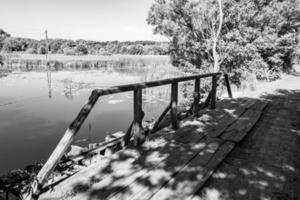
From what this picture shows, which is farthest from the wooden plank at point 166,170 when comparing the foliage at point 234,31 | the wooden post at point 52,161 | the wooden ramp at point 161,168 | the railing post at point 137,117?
the foliage at point 234,31

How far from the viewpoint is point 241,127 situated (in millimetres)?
3828

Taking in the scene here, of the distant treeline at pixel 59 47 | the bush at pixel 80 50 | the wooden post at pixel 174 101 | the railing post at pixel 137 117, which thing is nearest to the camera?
the railing post at pixel 137 117

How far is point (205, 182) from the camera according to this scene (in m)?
2.12

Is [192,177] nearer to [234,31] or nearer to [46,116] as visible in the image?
[46,116]

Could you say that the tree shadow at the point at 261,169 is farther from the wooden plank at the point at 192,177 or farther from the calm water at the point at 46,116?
the calm water at the point at 46,116

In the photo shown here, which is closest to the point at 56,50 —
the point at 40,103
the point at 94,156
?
the point at 40,103

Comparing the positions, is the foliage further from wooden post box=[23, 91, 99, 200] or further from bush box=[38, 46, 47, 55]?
bush box=[38, 46, 47, 55]

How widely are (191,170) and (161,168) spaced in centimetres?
34

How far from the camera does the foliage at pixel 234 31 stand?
38.5ft

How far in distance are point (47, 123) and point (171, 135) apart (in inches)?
334

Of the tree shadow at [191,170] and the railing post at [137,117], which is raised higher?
the railing post at [137,117]

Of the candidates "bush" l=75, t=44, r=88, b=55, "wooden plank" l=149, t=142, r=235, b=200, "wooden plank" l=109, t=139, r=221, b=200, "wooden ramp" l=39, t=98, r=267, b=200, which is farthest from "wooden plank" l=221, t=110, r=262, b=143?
"bush" l=75, t=44, r=88, b=55

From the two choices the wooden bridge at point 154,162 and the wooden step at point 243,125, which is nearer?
the wooden bridge at point 154,162

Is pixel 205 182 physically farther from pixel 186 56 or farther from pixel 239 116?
pixel 186 56
